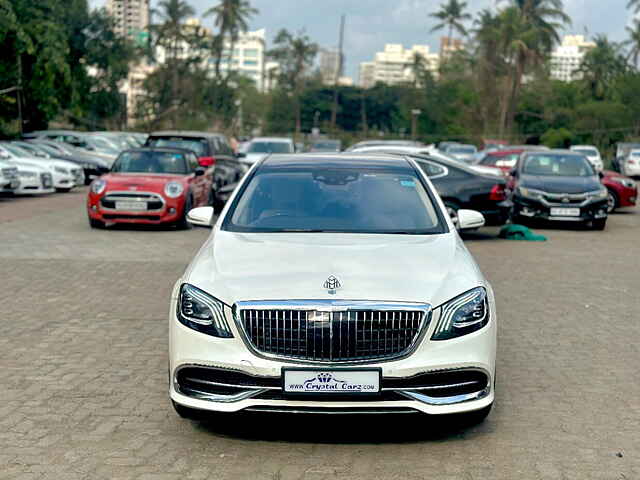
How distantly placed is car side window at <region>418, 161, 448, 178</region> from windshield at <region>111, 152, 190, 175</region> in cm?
445

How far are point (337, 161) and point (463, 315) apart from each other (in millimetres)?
2303

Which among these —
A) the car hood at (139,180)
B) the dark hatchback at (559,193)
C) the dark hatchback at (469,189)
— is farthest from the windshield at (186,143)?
the dark hatchback at (559,193)

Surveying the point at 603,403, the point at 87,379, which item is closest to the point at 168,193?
the point at 87,379

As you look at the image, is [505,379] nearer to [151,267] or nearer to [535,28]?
[151,267]

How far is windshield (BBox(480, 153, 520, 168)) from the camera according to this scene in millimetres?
26688

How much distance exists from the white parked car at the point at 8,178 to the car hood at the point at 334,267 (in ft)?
59.9

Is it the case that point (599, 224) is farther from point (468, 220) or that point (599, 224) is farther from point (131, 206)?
point (468, 220)

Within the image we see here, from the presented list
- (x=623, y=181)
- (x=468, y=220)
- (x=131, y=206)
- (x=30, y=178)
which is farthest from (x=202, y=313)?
(x=30, y=178)

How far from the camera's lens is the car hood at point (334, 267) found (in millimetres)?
5230

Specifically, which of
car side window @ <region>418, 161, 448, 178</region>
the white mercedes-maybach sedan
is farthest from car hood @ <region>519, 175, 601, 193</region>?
the white mercedes-maybach sedan

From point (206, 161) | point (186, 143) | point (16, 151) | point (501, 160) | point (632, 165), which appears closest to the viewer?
point (206, 161)

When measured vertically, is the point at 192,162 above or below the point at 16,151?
above

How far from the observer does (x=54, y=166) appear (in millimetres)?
27609

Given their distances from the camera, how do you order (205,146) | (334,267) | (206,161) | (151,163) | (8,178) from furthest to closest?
1. (8,178)
2. (205,146)
3. (206,161)
4. (151,163)
5. (334,267)
